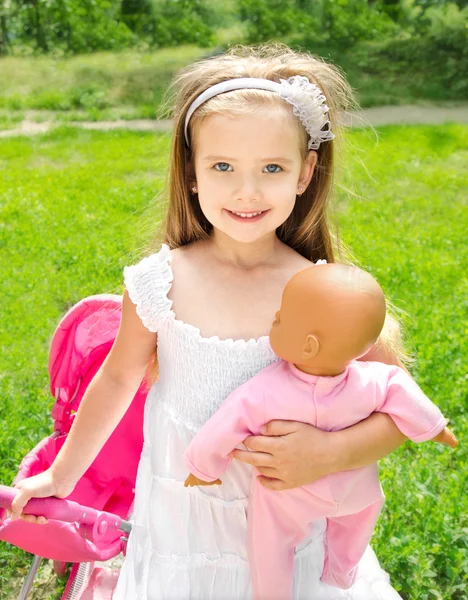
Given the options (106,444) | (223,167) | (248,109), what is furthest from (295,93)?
(106,444)

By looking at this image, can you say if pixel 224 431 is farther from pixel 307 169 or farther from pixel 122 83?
pixel 122 83

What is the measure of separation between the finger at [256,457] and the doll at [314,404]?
0.03 m

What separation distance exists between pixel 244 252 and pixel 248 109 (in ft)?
1.09

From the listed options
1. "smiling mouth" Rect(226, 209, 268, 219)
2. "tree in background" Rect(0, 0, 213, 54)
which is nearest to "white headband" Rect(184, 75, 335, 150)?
"smiling mouth" Rect(226, 209, 268, 219)

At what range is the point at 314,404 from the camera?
1526 millimetres

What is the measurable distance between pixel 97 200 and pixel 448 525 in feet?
12.4

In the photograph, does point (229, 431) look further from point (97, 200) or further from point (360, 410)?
point (97, 200)

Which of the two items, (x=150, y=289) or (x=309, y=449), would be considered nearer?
(x=309, y=449)

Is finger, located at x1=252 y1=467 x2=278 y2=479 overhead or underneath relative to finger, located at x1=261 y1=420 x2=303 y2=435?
underneath

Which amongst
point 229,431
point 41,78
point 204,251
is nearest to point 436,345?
point 204,251

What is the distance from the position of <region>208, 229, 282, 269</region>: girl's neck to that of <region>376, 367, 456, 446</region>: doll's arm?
425mm

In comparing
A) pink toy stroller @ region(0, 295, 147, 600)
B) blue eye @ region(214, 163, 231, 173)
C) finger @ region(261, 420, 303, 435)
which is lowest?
pink toy stroller @ region(0, 295, 147, 600)

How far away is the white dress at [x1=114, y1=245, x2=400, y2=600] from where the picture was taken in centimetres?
169

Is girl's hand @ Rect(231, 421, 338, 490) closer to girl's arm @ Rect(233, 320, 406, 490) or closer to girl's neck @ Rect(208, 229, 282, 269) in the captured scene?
girl's arm @ Rect(233, 320, 406, 490)
